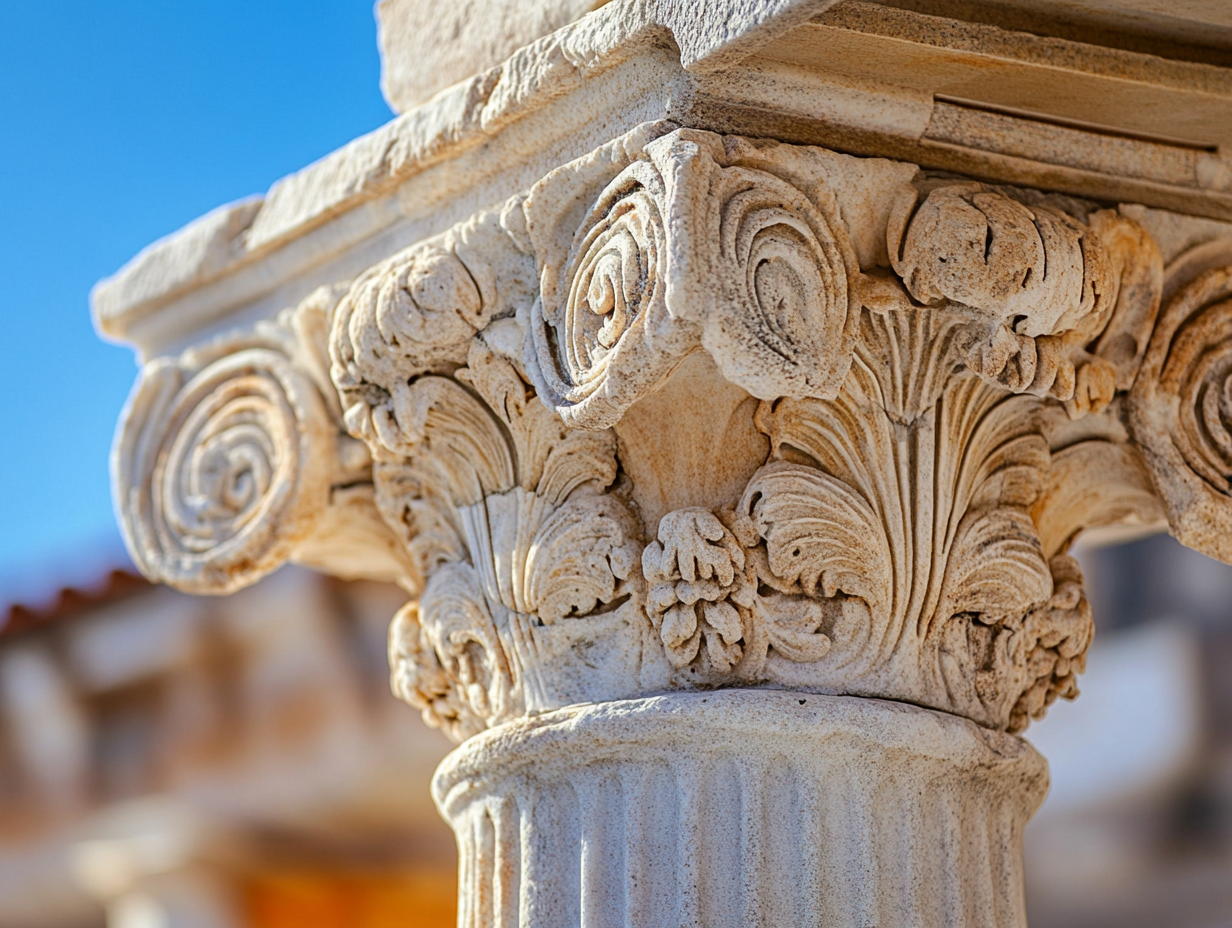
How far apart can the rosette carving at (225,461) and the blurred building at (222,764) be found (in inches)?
131

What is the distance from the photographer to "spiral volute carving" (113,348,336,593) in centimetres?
284

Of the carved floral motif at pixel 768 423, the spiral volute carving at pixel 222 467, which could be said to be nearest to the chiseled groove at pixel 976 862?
the carved floral motif at pixel 768 423

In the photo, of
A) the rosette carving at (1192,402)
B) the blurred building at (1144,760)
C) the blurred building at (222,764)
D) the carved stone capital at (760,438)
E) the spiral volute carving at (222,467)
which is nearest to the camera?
the carved stone capital at (760,438)

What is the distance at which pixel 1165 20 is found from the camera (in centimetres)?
232

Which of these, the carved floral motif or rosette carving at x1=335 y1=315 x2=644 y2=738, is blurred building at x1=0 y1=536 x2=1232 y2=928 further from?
rosette carving at x1=335 y1=315 x2=644 y2=738

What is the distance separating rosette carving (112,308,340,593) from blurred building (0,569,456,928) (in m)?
3.34

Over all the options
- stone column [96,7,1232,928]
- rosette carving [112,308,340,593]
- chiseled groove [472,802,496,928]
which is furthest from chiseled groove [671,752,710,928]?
rosette carving [112,308,340,593]

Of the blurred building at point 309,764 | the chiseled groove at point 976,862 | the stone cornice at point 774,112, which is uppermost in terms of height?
the stone cornice at point 774,112

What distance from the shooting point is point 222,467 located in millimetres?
2959

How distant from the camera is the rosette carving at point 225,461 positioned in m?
2.84

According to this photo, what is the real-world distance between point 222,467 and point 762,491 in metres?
1.08

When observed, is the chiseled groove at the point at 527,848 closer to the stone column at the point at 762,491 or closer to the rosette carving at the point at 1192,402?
the stone column at the point at 762,491

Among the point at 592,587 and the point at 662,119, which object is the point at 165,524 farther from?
the point at 662,119

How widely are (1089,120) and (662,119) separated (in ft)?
2.23
